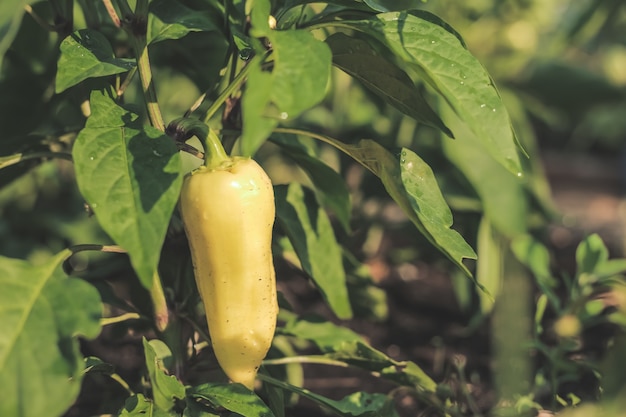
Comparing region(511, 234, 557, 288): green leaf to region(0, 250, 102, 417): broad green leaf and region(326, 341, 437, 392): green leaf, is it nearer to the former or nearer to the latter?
region(326, 341, 437, 392): green leaf

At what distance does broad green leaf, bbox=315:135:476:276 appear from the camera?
2.48 feet

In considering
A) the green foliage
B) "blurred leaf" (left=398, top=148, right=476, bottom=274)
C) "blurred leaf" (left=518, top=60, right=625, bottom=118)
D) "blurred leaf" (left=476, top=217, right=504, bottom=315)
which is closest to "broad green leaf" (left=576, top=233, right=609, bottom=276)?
the green foliage

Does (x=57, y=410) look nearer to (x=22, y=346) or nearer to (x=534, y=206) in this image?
(x=22, y=346)

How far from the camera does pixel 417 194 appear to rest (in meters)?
0.81

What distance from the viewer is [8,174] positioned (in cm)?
103

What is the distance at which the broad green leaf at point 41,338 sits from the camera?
65 centimetres

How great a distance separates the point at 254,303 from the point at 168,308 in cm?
17

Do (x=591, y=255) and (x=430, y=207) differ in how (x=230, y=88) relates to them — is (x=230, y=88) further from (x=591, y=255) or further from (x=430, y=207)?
(x=591, y=255)

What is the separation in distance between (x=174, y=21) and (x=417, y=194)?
313 millimetres

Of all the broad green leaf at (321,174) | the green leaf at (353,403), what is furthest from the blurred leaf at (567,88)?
the green leaf at (353,403)

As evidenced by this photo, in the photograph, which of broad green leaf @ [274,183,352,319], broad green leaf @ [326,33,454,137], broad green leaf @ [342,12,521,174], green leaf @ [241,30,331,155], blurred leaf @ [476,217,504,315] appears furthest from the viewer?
blurred leaf @ [476,217,504,315]

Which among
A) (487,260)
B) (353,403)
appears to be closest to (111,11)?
(353,403)

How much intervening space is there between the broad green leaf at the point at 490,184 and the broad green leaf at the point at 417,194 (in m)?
0.58

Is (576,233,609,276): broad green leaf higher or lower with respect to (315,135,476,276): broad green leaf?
lower
